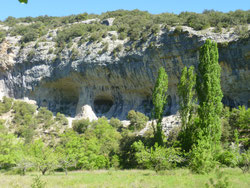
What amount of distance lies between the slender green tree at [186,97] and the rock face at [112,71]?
12280 mm

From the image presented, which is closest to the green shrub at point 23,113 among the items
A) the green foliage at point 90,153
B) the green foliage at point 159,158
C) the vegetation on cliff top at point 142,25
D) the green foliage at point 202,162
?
the vegetation on cliff top at point 142,25

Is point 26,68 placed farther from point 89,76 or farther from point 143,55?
point 143,55

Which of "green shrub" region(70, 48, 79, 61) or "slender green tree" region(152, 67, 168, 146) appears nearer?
"slender green tree" region(152, 67, 168, 146)

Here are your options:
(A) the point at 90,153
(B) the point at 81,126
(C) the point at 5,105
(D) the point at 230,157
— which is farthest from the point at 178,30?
(C) the point at 5,105

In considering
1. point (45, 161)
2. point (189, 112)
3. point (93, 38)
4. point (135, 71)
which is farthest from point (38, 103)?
point (189, 112)

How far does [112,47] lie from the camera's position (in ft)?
144

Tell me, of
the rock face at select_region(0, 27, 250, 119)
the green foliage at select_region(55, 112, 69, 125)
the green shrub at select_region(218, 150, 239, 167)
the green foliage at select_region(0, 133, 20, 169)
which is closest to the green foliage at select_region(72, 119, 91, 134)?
the green foliage at select_region(55, 112, 69, 125)

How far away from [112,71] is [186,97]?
20.5 metres

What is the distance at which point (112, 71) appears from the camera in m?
42.5

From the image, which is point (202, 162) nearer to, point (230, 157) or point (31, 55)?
point (230, 157)

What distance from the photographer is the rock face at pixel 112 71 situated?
113 feet

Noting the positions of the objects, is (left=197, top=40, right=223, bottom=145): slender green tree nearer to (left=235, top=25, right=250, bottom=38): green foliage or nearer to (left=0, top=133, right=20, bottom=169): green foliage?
(left=235, top=25, right=250, bottom=38): green foliage

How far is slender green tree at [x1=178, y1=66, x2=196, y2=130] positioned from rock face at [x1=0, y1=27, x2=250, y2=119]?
12.3 metres

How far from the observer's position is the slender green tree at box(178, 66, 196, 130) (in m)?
23.1
